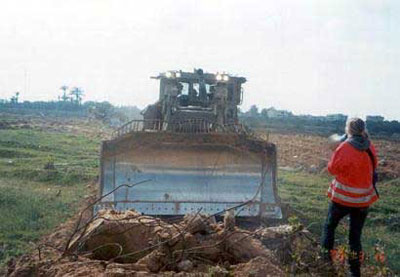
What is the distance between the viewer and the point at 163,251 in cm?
583

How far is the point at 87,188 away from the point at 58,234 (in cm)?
499

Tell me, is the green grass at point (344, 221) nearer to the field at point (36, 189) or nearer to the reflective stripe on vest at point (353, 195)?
the reflective stripe on vest at point (353, 195)

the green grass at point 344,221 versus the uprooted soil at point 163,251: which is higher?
the uprooted soil at point 163,251

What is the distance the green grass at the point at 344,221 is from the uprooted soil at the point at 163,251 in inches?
82.8

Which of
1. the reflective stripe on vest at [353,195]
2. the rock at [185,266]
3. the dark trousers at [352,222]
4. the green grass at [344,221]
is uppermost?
the reflective stripe on vest at [353,195]

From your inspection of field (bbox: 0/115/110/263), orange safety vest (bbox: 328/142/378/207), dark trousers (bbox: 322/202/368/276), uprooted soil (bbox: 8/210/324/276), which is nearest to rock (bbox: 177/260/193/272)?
uprooted soil (bbox: 8/210/324/276)

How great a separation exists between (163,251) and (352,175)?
2.14 m

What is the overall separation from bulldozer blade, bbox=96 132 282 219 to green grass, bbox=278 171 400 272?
1.33 meters

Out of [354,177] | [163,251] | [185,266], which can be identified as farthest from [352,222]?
[163,251]

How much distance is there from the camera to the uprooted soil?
5.41 m

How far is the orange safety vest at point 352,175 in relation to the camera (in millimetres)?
6207

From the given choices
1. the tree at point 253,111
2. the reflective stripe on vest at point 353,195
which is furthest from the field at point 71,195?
the tree at point 253,111

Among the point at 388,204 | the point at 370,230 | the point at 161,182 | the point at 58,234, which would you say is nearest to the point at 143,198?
the point at 161,182

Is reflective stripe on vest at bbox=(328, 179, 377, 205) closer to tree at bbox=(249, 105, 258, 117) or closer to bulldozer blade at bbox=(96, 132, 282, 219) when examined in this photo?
bulldozer blade at bbox=(96, 132, 282, 219)
